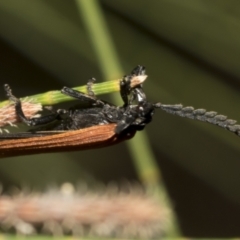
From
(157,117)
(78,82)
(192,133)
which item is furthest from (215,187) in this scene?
(78,82)

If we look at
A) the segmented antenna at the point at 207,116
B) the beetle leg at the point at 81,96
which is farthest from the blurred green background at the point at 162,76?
the segmented antenna at the point at 207,116

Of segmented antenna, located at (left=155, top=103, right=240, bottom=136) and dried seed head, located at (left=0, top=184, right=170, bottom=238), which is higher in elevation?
segmented antenna, located at (left=155, top=103, right=240, bottom=136)

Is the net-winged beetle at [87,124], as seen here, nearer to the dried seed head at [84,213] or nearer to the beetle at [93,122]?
the beetle at [93,122]

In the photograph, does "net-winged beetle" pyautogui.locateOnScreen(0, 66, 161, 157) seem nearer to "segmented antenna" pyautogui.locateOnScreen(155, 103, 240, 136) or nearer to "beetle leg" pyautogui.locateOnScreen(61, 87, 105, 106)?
"beetle leg" pyautogui.locateOnScreen(61, 87, 105, 106)

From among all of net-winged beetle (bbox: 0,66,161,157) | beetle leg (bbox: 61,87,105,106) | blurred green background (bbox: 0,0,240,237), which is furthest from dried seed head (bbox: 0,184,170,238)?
blurred green background (bbox: 0,0,240,237)

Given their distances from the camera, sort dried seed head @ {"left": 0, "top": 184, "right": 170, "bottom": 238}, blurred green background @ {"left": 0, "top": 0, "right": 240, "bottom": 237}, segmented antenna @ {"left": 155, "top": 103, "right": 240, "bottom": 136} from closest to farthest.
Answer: dried seed head @ {"left": 0, "top": 184, "right": 170, "bottom": 238} < segmented antenna @ {"left": 155, "top": 103, "right": 240, "bottom": 136} < blurred green background @ {"left": 0, "top": 0, "right": 240, "bottom": 237}

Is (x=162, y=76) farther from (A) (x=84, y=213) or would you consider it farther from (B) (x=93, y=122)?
(A) (x=84, y=213)
